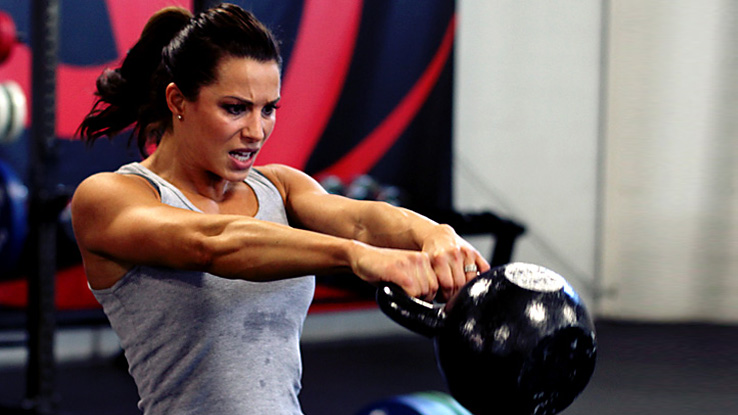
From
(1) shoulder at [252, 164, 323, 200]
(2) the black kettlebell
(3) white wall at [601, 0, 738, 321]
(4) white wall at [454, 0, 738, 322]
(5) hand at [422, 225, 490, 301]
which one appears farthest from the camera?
(3) white wall at [601, 0, 738, 321]

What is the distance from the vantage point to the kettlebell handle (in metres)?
0.92

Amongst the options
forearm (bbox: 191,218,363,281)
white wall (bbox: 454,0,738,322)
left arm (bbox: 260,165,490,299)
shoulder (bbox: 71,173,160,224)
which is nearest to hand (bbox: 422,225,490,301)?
left arm (bbox: 260,165,490,299)

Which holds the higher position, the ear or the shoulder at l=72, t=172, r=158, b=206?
the ear

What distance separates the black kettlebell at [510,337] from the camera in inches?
35.0

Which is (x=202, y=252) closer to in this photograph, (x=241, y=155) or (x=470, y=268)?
(x=241, y=155)

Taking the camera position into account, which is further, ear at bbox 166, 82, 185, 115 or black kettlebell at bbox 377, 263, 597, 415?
ear at bbox 166, 82, 185, 115

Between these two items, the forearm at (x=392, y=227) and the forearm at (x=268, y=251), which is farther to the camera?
the forearm at (x=392, y=227)

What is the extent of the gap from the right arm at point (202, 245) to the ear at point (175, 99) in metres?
0.13

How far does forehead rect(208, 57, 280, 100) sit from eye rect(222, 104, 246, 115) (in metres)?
0.02

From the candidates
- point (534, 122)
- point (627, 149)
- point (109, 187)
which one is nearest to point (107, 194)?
point (109, 187)

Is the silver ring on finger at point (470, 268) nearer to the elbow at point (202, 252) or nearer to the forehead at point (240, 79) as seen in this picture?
the elbow at point (202, 252)

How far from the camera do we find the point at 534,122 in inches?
237

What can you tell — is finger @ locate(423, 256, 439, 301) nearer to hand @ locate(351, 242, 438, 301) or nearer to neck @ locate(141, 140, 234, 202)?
hand @ locate(351, 242, 438, 301)

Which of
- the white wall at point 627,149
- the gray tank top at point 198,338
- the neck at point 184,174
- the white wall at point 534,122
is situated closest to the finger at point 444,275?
the gray tank top at point 198,338
